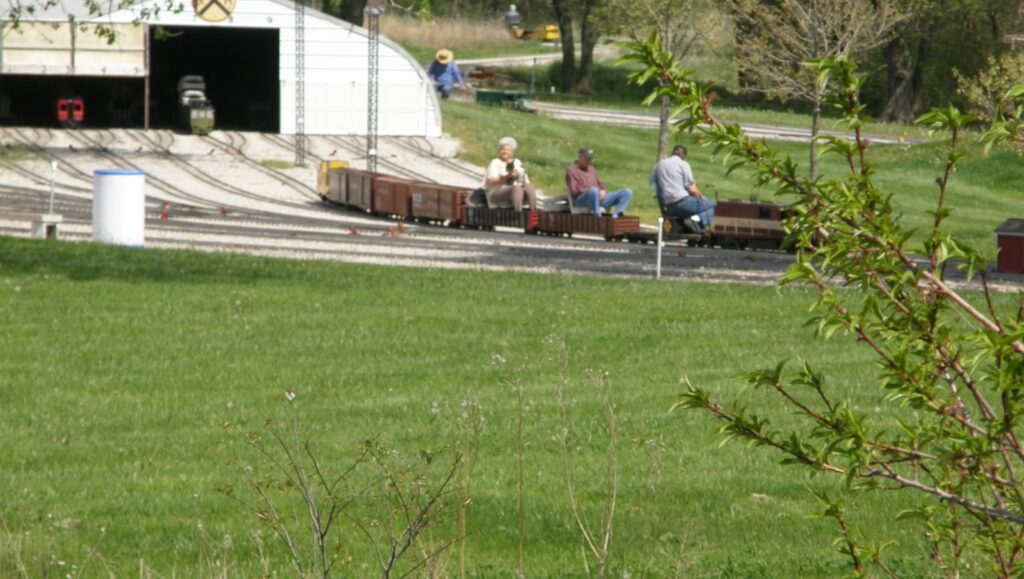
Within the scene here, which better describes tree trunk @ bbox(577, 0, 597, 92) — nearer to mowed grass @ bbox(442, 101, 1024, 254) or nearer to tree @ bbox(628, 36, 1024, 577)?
mowed grass @ bbox(442, 101, 1024, 254)

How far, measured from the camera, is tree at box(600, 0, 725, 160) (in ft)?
128

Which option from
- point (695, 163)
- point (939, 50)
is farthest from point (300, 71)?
point (939, 50)

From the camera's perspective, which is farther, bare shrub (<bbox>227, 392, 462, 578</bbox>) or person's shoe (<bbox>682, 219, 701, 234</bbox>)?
person's shoe (<bbox>682, 219, 701, 234</bbox>)

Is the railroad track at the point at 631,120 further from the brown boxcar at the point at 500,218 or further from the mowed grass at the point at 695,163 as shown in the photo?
the brown boxcar at the point at 500,218

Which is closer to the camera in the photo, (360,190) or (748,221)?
(748,221)

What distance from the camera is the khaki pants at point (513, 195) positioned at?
2911 cm

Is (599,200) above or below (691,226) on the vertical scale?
above

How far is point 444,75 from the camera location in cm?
5988

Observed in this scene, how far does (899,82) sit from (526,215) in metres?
37.0

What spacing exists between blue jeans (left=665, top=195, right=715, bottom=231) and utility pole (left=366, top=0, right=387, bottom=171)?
31.1 ft

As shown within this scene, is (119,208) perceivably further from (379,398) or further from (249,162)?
(249,162)

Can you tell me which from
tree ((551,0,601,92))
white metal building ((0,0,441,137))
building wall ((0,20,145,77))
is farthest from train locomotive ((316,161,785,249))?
tree ((551,0,601,92))

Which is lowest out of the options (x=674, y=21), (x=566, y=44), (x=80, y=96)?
(x=80, y=96)

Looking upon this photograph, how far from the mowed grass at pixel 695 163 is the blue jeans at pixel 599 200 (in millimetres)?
7622
